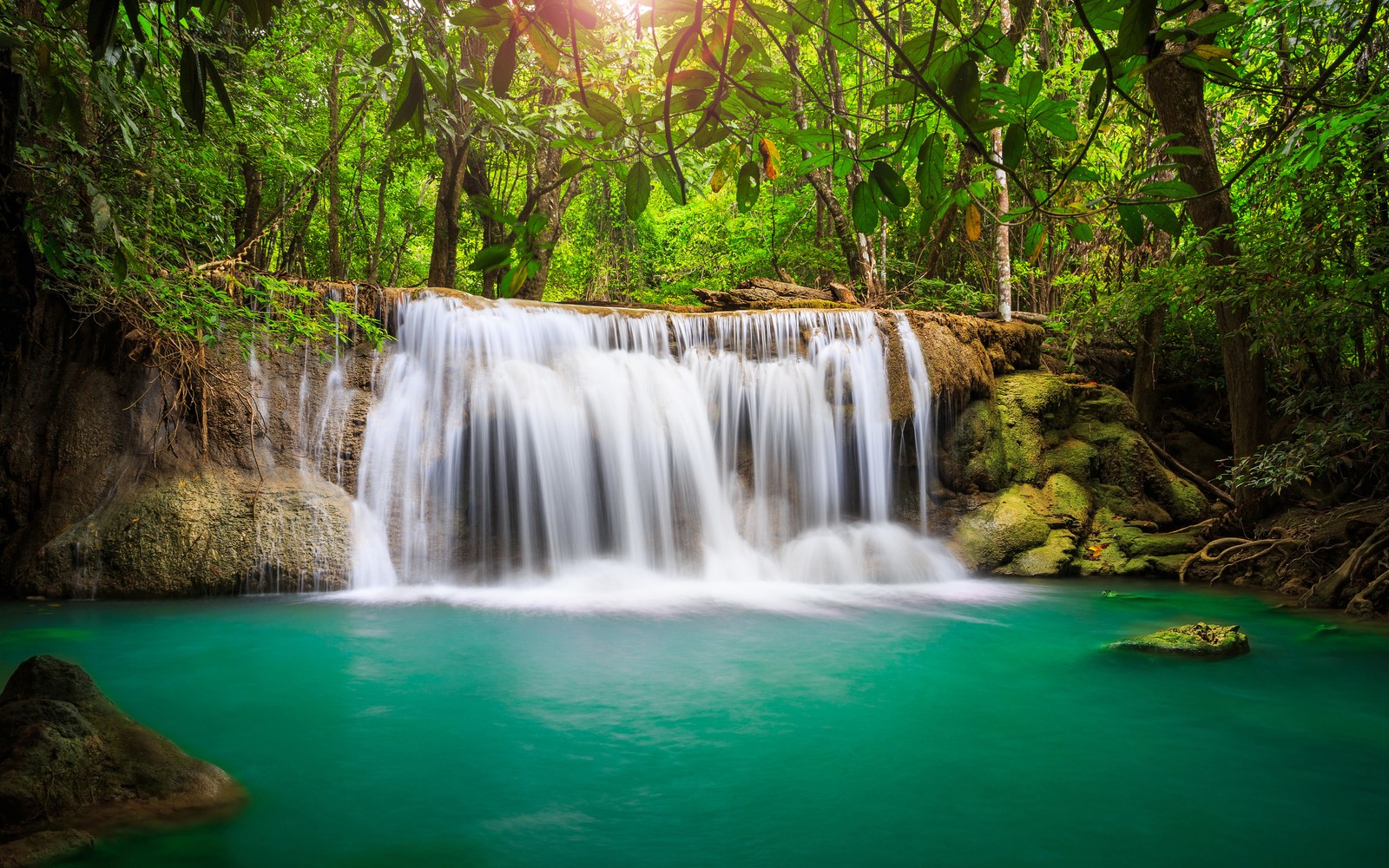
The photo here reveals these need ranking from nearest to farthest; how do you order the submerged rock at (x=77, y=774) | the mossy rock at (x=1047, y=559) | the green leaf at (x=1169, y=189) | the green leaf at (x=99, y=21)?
the green leaf at (x=99, y=21), the green leaf at (x=1169, y=189), the submerged rock at (x=77, y=774), the mossy rock at (x=1047, y=559)

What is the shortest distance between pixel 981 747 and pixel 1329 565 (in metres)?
6.90

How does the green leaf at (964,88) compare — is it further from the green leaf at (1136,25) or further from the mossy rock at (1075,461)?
the mossy rock at (1075,461)

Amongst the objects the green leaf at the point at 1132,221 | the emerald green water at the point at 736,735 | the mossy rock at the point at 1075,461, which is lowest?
the emerald green water at the point at 736,735

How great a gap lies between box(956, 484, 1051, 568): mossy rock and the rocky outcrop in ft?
0.04

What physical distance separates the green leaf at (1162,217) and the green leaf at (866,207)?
491 mm

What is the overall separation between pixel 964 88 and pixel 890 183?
0.22m

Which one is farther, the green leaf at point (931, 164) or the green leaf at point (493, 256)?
the green leaf at point (931, 164)

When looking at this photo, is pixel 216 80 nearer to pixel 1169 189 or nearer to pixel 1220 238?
pixel 1169 189

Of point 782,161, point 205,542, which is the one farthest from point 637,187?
point 205,542

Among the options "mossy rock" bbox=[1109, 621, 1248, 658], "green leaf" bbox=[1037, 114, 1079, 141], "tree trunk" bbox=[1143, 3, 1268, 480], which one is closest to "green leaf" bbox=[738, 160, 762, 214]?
"green leaf" bbox=[1037, 114, 1079, 141]

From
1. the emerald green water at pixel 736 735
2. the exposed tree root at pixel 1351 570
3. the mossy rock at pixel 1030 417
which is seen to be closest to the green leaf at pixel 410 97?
the emerald green water at pixel 736 735

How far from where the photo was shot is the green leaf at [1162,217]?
140cm

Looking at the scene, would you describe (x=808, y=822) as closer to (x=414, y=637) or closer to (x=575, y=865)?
(x=575, y=865)

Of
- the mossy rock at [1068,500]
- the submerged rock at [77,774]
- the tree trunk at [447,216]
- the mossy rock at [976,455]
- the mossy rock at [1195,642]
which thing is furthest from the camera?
the tree trunk at [447,216]
